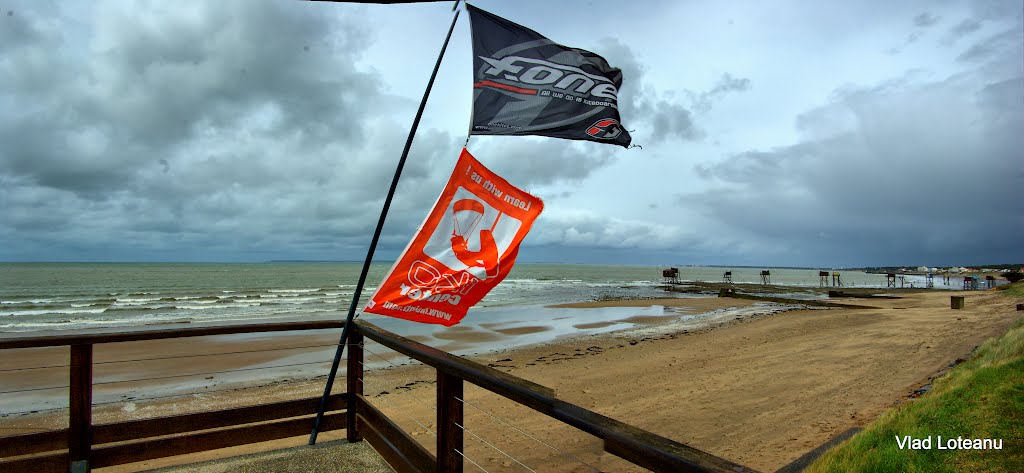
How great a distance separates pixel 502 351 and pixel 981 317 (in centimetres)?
1817

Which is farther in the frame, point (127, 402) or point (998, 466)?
point (127, 402)

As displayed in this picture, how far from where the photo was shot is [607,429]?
1621 millimetres

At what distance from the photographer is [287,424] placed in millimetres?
4066

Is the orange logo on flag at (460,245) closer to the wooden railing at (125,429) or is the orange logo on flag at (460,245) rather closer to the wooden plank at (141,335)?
the wooden plank at (141,335)

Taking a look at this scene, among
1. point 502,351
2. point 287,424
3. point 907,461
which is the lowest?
point 502,351

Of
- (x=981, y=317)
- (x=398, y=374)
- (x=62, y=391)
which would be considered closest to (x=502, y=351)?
(x=398, y=374)

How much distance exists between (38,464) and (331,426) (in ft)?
6.05

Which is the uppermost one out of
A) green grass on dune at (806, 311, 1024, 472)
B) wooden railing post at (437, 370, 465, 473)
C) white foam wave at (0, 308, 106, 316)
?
wooden railing post at (437, 370, 465, 473)

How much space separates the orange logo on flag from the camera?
2996 millimetres

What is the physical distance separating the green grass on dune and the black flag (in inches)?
144

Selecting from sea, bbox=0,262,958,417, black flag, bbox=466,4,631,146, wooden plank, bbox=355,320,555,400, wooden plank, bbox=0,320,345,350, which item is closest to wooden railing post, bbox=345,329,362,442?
wooden plank, bbox=0,320,345,350

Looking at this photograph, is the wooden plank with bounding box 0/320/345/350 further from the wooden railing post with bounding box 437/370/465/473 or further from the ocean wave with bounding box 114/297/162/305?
the ocean wave with bounding box 114/297/162/305

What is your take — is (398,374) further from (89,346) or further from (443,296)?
(443,296)

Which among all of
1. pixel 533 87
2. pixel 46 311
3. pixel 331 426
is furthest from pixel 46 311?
pixel 533 87
